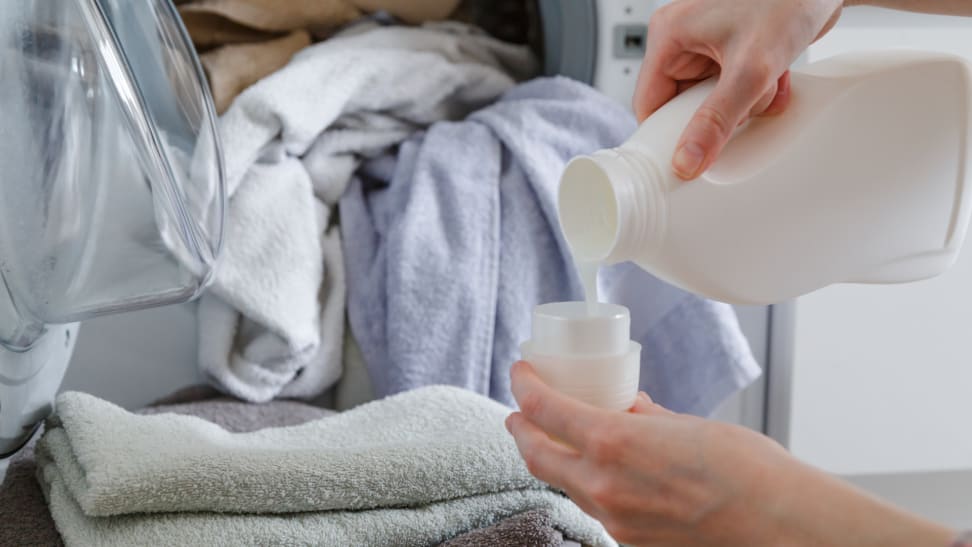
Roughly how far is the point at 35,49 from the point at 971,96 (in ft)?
1.99

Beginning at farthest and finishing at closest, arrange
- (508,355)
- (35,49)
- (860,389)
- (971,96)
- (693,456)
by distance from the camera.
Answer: (860,389), (508,355), (971,96), (35,49), (693,456)

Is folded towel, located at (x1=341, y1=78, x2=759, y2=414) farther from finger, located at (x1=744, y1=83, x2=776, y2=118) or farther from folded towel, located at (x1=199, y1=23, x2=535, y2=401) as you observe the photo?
finger, located at (x1=744, y1=83, x2=776, y2=118)

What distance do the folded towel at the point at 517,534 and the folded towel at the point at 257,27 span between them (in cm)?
65

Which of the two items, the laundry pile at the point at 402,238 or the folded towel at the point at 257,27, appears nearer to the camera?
the laundry pile at the point at 402,238

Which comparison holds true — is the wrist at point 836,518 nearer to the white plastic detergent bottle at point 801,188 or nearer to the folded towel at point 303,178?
the white plastic detergent bottle at point 801,188

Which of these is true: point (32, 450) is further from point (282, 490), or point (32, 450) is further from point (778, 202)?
point (778, 202)

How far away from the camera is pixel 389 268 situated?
3.17 feet

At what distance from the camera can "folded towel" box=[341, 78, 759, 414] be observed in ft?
3.14

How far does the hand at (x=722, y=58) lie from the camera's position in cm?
58

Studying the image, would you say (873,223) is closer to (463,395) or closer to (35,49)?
(463,395)

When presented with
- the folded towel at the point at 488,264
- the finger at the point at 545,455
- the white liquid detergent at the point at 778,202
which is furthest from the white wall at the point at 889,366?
the finger at the point at 545,455

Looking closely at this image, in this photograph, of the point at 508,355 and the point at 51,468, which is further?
the point at 508,355

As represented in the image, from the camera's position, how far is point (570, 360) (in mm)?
527

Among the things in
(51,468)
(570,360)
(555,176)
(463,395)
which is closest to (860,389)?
(555,176)
